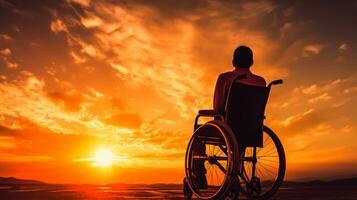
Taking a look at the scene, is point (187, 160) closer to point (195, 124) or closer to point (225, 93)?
point (195, 124)

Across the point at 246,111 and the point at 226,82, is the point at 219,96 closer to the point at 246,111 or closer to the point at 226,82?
the point at 226,82

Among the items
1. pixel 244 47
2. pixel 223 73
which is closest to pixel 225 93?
pixel 223 73

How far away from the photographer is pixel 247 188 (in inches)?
166

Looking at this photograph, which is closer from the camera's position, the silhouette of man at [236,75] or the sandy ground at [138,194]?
the silhouette of man at [236,75]

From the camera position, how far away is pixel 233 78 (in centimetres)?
410

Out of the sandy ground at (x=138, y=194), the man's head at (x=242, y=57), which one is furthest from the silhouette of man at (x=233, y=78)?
the sandy ground at (x=138, y=194)

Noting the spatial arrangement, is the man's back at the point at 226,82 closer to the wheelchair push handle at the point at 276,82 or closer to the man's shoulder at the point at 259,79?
the man's shoulder at the point at 259,79

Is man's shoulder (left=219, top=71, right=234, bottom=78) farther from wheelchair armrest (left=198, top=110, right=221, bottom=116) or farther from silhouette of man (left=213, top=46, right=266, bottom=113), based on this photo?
wheelchair armrest (left=198, top=110, right=221, bottom=116)

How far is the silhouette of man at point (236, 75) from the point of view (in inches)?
164

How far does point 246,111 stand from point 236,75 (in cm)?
39

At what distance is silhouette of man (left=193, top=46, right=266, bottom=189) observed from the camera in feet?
13.6

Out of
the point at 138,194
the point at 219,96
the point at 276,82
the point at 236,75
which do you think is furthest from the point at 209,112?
the point at 138,194

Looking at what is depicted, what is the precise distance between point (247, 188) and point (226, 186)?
0.63 m

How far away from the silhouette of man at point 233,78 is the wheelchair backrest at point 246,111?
2.6 inches
